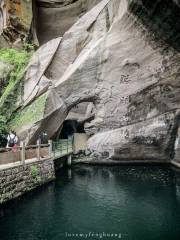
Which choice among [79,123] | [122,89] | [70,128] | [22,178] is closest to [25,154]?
[22,178]

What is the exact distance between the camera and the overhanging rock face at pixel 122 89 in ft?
80.7

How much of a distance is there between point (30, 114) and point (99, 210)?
13.0 m

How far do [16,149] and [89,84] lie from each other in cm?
1160

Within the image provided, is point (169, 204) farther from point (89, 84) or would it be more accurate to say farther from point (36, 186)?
point (89, 84)

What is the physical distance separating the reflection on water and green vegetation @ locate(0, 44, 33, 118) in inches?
303

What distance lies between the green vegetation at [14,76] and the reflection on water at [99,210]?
7.69m

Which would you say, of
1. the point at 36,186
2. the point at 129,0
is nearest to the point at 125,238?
the point at 36,186

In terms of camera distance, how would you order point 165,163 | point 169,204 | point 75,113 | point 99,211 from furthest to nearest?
point 75,113 < point 165,163 < point 169,204 < point 99,211

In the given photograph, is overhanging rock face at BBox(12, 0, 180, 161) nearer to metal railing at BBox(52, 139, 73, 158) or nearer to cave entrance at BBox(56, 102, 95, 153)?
metal railing at BBox(52, 139, 73, 158)

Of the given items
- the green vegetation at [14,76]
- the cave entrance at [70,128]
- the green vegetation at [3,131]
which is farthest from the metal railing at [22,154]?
the cave entrance at [70,128]

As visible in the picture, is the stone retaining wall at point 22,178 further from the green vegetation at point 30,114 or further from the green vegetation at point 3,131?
the green vegetation at point 30,114

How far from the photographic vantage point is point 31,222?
12.9 metres

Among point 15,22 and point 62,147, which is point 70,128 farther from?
point 15,22

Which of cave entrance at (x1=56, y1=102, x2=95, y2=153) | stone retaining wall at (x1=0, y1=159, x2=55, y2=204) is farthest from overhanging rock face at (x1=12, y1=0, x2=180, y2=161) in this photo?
stone retaining wall at (x1=0, y1=159, x2=55, y2=204)
